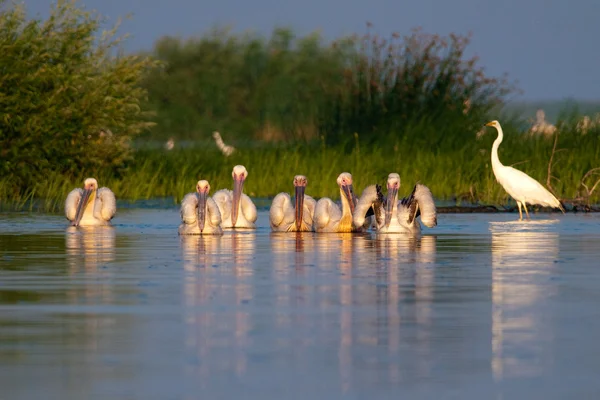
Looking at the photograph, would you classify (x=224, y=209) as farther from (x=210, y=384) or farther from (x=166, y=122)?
(x=166, y=122)

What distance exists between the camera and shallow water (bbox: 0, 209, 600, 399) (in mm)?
7492

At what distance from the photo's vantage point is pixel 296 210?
1995 centimetres

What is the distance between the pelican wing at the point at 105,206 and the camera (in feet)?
68.6

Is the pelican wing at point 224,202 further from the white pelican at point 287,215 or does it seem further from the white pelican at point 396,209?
the white pelican at point 396,209

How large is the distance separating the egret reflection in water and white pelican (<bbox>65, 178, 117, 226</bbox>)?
16.3 feet

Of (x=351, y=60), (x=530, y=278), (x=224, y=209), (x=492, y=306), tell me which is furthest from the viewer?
(x=351, y=60)

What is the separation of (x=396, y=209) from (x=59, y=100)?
978 cm

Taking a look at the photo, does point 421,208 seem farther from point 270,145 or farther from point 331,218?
point 270,145

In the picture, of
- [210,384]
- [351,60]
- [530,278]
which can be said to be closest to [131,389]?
[210,384]

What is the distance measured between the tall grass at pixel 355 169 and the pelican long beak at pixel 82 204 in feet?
12.3

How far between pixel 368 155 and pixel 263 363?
21517 mm

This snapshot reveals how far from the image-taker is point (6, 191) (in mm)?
26891

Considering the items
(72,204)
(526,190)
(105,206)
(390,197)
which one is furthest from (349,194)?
(526,190)

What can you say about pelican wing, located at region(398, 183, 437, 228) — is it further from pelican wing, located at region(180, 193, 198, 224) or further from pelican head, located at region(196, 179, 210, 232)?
pelican wing, located at region(180, 193, 198, 224)
